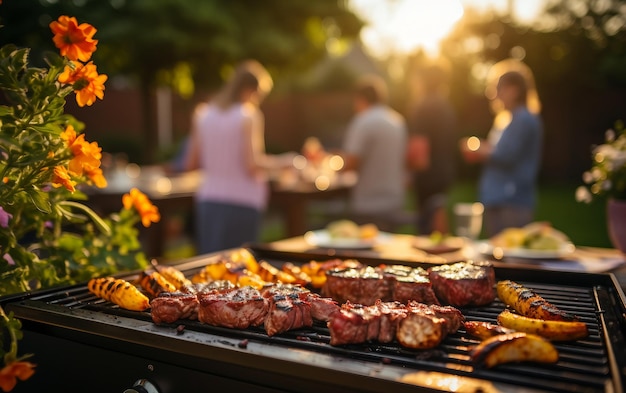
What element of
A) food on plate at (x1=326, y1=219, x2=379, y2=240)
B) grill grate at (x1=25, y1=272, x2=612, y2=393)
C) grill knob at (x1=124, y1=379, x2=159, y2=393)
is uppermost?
food on plate at (x1=326, y1=219, x2=379, y2=240)

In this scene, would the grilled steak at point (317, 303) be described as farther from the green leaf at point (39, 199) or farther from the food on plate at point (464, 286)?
the green leaf at point (39, 199)

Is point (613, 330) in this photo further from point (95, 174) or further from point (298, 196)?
point (298, 196)

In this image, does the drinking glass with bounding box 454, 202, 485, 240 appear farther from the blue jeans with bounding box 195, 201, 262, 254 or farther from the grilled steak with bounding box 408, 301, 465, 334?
the blue jeans with bounding box 195, 201, 262, 254

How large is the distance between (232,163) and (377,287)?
3.71 m

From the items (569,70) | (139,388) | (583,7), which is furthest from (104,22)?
(583,7)

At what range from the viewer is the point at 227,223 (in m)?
5.98

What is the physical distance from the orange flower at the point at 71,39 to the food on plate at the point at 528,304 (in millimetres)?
1673

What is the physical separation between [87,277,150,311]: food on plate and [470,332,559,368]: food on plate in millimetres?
1154

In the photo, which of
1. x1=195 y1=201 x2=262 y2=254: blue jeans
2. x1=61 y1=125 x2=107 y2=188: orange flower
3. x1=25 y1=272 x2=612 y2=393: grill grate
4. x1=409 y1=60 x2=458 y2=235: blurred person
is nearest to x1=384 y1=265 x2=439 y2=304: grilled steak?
x1=25 y1=272 x2=612 y2=393: grill grate

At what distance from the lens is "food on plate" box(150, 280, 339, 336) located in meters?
1.84

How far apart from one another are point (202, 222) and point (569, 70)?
20720 millimetres

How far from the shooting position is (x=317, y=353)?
1615mm

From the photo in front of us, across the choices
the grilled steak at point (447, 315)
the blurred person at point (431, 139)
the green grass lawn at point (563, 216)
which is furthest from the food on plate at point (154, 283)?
the green grass lawn at point (563, 216)

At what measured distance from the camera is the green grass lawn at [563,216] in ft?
39.6
